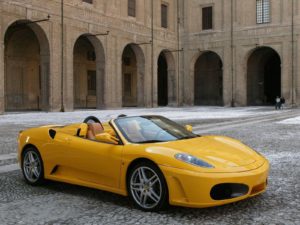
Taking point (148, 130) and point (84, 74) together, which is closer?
point (148, 130)

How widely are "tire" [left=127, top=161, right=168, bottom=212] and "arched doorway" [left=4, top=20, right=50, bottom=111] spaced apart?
2680 cm

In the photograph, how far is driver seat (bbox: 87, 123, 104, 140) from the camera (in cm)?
604

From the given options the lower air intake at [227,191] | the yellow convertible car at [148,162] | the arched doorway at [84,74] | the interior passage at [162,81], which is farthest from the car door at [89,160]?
the interior passage at [162,81]

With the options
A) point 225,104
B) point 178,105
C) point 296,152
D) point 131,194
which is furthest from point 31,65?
point 131,194

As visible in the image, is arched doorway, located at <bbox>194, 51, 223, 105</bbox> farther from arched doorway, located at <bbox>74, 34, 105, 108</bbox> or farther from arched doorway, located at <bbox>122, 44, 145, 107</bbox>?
arched doorway, located at <bbox>74, 34, 105, 108</bbox>

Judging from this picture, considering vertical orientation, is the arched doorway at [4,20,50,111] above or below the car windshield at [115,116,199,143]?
above

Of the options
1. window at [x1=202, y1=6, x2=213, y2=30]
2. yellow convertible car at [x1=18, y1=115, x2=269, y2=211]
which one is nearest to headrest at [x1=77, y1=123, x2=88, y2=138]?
yellow convertible car at [x1=18, y1=115, x2=269, y2=211]

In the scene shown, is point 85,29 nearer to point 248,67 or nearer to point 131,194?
point 248,67

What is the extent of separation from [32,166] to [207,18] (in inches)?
1488

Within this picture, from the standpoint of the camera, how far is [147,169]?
16.3 feet

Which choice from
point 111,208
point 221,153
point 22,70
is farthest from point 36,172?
point 22,70

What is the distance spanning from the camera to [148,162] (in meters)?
4.96

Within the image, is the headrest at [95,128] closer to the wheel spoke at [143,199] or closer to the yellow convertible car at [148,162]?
the yellow convertible car at [148,162]

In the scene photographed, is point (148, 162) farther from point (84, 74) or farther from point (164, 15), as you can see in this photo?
point (164, 15)
